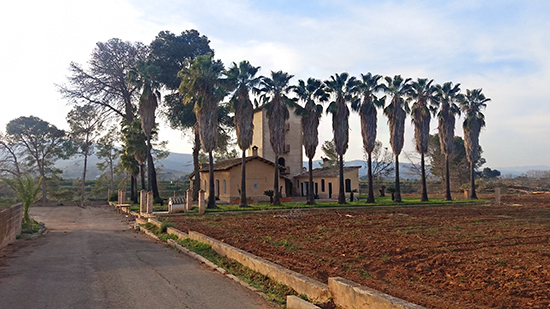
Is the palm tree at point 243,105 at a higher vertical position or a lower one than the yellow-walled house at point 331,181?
higher

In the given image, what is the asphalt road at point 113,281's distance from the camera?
752 cm

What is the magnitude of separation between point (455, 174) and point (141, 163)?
48501 millimetres

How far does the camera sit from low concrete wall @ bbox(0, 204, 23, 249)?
14.1m

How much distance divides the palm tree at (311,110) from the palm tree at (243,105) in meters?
5.21

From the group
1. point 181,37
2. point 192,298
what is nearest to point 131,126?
point 181,37

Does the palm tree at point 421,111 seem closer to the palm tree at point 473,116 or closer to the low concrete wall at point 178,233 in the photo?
the palm tree at point 473,116

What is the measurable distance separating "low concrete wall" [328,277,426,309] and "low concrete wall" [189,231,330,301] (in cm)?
31

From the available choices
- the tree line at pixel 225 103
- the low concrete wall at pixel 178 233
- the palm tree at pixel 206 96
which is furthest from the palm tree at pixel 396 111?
the low concrete wall at pixel 178 233

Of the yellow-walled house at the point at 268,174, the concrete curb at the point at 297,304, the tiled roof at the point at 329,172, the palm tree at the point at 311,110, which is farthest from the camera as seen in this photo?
the tiled roof at the point at 329,172

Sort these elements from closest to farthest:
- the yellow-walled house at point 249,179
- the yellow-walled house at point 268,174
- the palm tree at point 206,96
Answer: the palm tree at point 206,96, the yellow-walled house at point 249,179, the yellow-walled house at point 268,174

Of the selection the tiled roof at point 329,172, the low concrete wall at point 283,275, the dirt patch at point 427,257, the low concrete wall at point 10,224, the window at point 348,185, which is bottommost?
the dirt patch at point 427,257

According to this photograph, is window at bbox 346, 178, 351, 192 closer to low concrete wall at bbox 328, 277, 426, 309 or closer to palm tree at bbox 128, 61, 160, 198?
palm tree at bbox 128, 61, 160, 198

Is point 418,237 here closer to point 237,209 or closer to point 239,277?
point 239,277

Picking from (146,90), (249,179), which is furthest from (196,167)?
(146,90)
